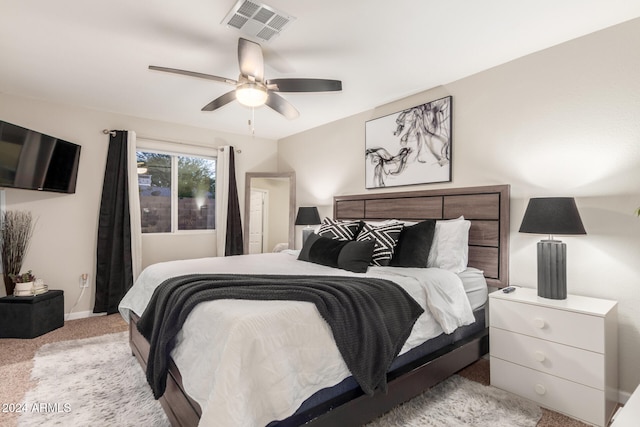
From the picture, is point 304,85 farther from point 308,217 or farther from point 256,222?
point 256,222

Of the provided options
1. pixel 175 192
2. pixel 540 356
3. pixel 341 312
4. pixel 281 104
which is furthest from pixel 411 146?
pixel 175 192

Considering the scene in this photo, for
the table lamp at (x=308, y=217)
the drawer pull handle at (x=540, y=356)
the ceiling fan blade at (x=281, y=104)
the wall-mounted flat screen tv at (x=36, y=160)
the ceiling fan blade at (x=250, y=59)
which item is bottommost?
the drawer pull handle at (x=540, y=356)

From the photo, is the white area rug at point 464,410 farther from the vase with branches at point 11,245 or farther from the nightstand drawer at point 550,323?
the vase with branches at point 11,245

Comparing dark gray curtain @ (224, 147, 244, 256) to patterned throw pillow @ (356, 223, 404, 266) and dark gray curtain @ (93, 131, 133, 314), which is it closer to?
dark gray curtain @ (93, 131, 133, 314)

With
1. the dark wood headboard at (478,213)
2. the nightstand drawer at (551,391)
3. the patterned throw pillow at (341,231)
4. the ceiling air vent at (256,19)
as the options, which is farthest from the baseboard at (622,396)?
the ceiling air vent at (256,19)

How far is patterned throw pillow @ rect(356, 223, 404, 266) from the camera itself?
271 centimetres

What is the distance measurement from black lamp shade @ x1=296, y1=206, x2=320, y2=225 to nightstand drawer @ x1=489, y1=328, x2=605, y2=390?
261 centimetres

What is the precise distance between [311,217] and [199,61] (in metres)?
2.38

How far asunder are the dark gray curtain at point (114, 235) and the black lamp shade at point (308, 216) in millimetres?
2207

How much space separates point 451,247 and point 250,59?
213 cm

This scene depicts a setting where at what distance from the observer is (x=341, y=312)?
5.32ft

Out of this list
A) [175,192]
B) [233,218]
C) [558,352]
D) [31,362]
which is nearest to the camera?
[558,352]

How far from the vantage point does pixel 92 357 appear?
2.73m

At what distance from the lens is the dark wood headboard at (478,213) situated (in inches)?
105
